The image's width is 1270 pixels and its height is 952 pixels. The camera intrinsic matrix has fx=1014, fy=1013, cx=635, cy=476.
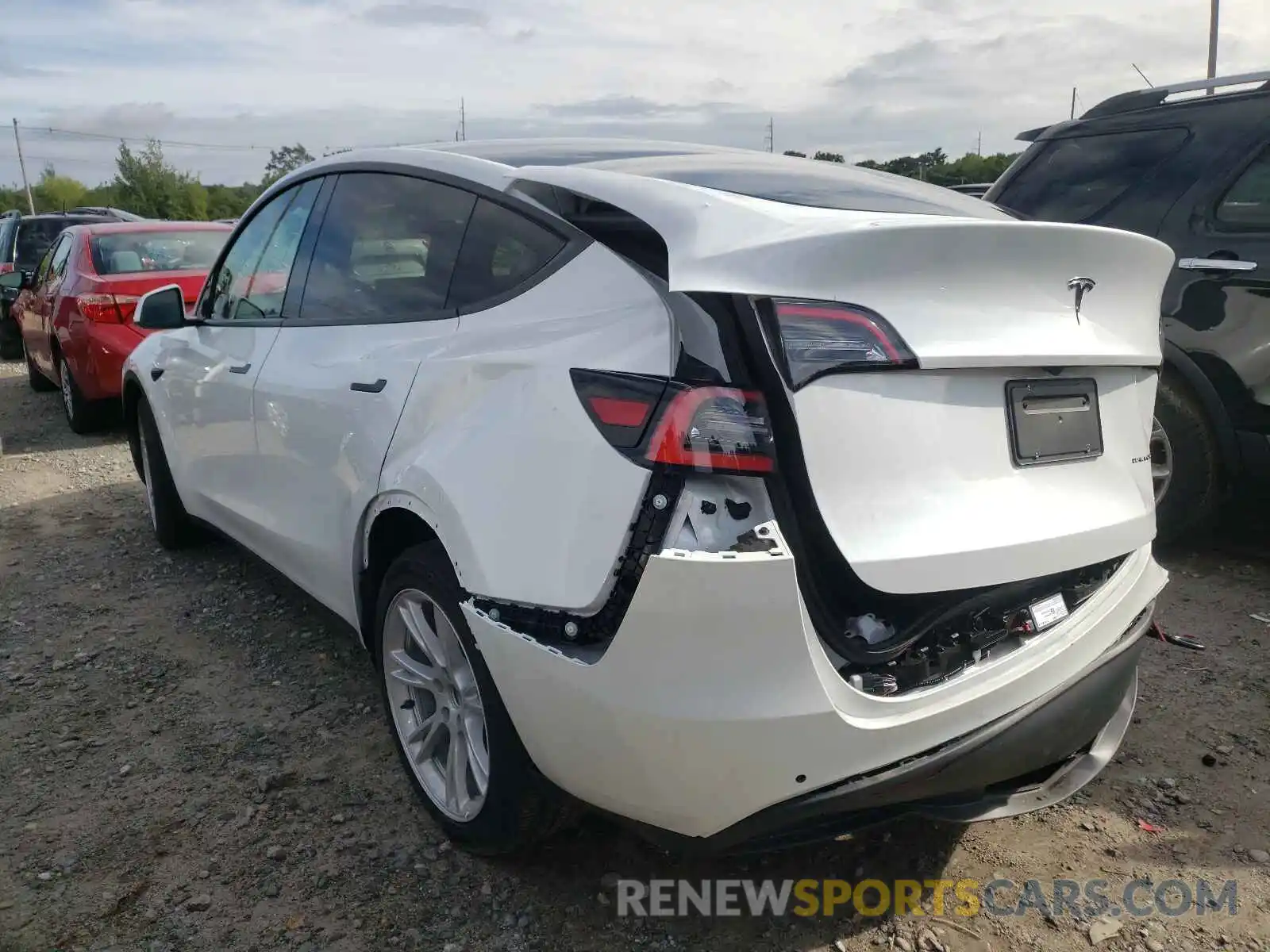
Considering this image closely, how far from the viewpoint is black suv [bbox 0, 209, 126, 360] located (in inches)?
524

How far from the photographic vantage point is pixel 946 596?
6.34 feet

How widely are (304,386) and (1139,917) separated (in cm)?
253

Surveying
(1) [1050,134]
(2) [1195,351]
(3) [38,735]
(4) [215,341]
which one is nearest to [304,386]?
(4) [215,341]

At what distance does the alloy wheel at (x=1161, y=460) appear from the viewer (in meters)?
4.22

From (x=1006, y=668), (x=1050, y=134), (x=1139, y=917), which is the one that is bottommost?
(x=1139, y=917)

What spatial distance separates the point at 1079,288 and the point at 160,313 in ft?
11.2

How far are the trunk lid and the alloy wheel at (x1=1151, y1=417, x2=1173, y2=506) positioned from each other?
2.28m

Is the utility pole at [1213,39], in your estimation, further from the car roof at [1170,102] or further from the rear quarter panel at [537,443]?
the rear quarter panel at [537,443]

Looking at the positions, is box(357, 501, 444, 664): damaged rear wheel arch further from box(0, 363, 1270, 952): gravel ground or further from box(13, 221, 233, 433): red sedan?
box(13, 221, 233, 433): red sedan

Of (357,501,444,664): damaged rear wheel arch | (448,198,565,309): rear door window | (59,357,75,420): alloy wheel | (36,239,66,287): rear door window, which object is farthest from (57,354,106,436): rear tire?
(448,198,565,309): rear door window

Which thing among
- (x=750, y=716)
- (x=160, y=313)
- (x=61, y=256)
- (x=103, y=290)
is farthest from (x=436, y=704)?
(x=61, y=256)

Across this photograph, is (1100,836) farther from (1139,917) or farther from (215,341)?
(215,341)

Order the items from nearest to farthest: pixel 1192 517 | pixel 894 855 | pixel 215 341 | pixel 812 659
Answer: pixel 812 659 < pixel 894 855 < pixel 215 341 < pixel 1192 517

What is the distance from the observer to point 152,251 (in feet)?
25.4
